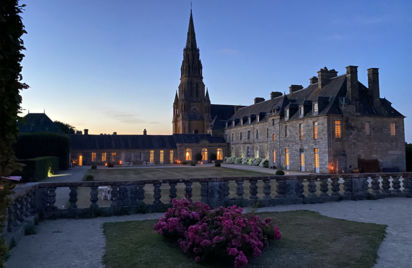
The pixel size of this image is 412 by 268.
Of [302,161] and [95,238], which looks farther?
[302,161]

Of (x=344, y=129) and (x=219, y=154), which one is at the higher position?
(x=344, y=129)

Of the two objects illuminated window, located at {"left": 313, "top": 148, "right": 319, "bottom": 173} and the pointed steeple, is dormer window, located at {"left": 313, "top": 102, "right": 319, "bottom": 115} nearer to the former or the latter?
illuminated window, located at {"left": 313, "top": 148, "right": 319, "bottom": 173}

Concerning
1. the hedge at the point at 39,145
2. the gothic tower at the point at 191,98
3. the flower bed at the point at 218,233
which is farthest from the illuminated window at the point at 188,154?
the flower bed at the point at 218,233

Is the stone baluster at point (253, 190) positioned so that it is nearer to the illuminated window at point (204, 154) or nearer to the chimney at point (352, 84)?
the chimney at point (352, 84)

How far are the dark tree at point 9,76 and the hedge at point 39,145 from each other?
103 feet

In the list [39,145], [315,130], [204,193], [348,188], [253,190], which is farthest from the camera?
[39,145]

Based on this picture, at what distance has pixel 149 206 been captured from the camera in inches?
358

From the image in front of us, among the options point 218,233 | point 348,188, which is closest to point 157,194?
point 218,233

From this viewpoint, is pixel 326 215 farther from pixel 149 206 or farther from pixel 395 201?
pixel 149 206

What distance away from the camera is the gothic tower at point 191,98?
2660 inches

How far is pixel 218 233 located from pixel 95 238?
9.80ft

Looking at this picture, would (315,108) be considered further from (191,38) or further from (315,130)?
(191,38)

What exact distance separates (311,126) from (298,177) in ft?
74.5

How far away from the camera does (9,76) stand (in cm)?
366
